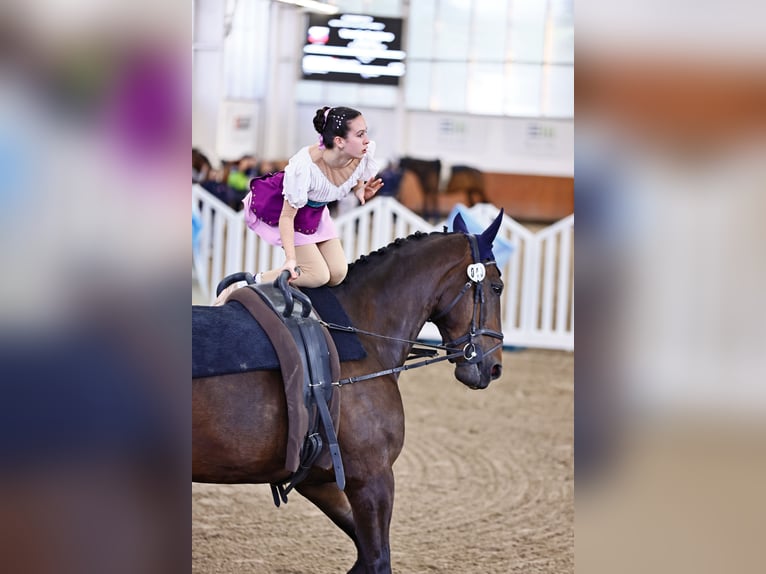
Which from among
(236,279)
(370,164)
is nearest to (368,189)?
Result: (370,164)

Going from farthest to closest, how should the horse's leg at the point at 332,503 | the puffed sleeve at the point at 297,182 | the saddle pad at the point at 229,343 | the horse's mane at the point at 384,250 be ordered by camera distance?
1. the horse's leg at the point at 332,503
2. the horse's mane at the point at 384,250
3. the puffed sleeve at the point at 297,182
4. the saddle pad at the point at 229,343

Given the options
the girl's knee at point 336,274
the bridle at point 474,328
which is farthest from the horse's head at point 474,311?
the girl's knee at point 336,274

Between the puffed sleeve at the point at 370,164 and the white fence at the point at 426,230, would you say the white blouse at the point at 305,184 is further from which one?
the white fence at the point at 426,230

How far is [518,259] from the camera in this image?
9.19 meters

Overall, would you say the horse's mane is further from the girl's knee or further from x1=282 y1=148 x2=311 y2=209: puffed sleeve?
x1=282 y1=148 x2=311 y2=209: puffed sleeve

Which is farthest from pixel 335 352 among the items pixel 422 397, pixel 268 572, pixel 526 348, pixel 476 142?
pixel 476 142

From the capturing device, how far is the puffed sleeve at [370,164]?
3270 millimetres

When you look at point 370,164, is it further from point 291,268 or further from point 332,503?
point 332,503

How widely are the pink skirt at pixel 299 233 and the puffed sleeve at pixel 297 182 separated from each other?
0.66ft

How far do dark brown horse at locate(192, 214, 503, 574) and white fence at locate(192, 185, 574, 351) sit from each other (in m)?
5.50

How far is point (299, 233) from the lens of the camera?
3289mm

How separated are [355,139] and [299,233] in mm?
445
